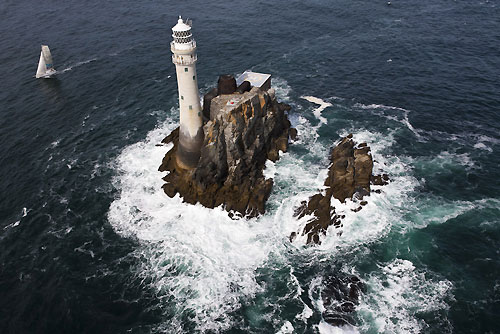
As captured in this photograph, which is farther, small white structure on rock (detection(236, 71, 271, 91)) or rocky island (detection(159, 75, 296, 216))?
small white structure on rock (detection(236, 71, 271, 91))

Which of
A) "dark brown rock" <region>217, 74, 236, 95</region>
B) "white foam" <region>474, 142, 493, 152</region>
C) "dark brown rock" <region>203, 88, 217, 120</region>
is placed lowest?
"white foam" <region>474, 142, 493, 152</region>

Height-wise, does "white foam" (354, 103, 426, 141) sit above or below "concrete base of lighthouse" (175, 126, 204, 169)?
below

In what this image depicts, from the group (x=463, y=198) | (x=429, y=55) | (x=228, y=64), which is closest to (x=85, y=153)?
(x=228, y=64)

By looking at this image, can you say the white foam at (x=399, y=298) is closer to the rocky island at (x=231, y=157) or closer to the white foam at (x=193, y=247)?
the white foam at (x=193, y=247)

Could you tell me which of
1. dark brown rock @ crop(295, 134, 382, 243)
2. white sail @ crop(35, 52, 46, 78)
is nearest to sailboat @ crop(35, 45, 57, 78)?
white sail @ crop(35, 52, 46, 78)

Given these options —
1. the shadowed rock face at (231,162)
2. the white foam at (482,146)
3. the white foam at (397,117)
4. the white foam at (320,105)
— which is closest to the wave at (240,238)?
the shadowed rock face at (231,162)

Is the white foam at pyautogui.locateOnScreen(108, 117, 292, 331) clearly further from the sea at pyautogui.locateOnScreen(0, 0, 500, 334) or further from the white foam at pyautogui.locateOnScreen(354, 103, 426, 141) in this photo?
the white foam at pyautogui.locateOnScreen(354, 103, 426, 141)

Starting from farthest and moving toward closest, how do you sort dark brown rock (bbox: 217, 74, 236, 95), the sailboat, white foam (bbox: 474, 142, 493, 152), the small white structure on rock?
the sailboat
the small white structure on rock
white foam (bbox: 474, 142, 493, 152)
dark brown rock (bbox: 217, 74, 236, 95)
